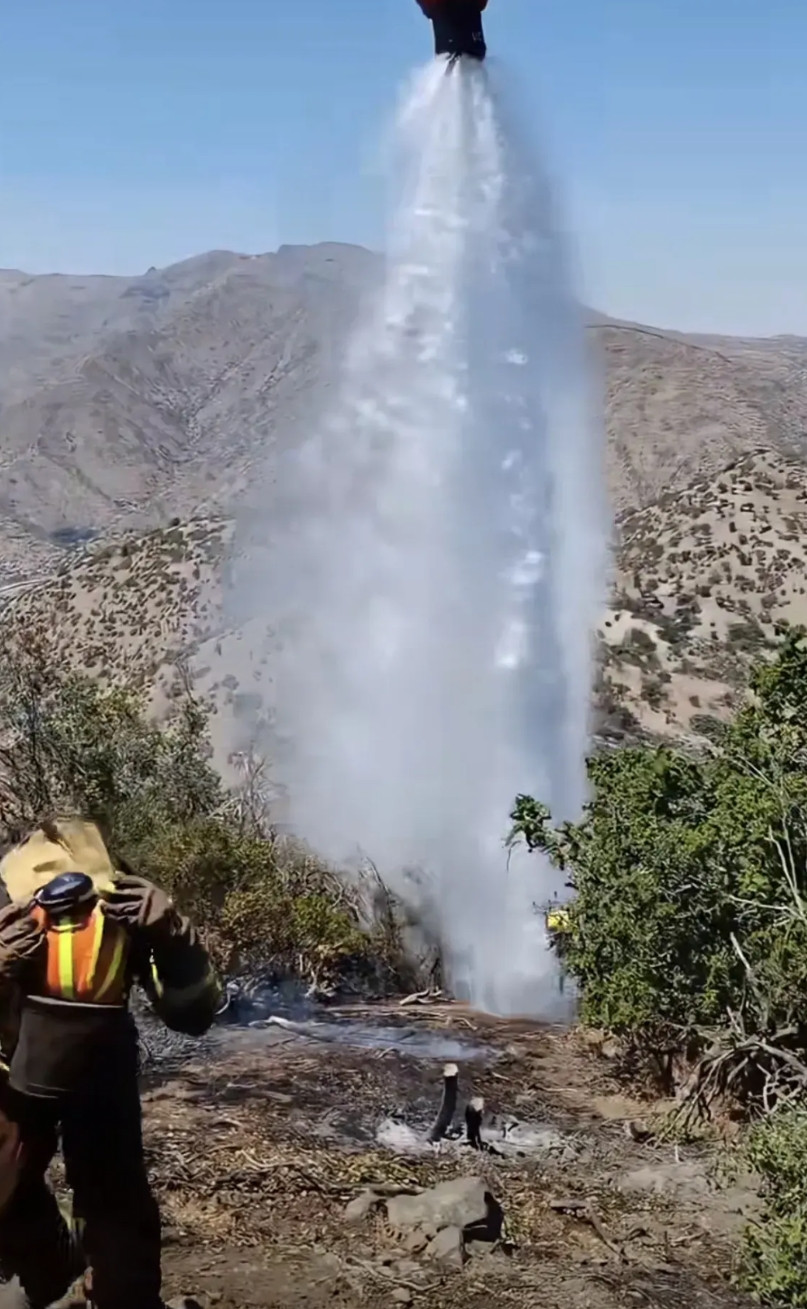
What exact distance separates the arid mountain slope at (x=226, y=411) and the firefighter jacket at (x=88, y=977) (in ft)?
88.2

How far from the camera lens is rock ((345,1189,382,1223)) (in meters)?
7.18

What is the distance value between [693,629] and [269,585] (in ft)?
36.0

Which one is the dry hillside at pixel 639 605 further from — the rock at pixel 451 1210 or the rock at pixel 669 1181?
the rock at pixel 451 1210

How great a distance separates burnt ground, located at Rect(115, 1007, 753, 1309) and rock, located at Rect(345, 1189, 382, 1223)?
0.05 m

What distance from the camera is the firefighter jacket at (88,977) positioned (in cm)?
431

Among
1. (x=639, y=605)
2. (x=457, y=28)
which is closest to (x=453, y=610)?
(x=457, y=28)

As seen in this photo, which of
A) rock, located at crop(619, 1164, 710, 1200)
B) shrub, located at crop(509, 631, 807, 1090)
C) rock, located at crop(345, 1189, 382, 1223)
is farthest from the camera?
shrub, located at crop(509, 631, 807, 1090)

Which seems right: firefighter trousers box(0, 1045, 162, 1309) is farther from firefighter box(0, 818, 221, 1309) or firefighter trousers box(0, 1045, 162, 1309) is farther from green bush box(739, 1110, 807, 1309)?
green bush box(739, 1110, 807, 1309)

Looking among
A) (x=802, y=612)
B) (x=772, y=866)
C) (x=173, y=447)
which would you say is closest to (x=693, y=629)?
(x=802, y=612)

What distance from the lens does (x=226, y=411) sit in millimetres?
148375

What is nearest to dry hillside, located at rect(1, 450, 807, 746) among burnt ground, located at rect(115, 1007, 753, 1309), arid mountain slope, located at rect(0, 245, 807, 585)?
arid mountain slope, located at rect(0, 245, 807, 585)

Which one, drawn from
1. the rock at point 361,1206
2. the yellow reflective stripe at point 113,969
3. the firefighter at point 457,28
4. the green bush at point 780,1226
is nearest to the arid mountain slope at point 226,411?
the firefighter at point 457,28

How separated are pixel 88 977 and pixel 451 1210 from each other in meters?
3.32

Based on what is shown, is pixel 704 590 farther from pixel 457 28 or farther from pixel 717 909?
pixel 717 909
